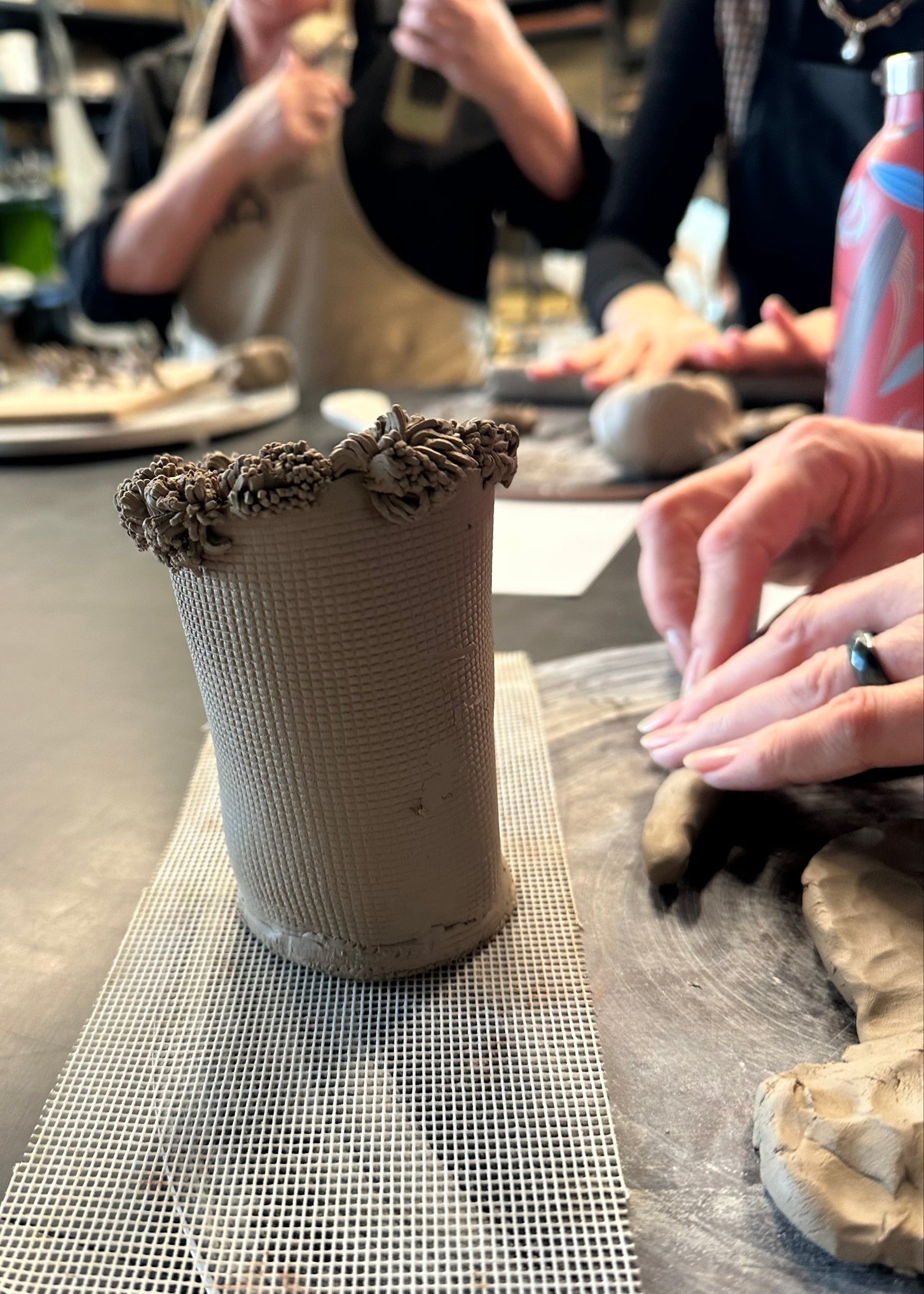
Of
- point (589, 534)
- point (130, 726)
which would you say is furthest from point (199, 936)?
point (589, 534)

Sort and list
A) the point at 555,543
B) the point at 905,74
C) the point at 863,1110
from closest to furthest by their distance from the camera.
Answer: the point at 863,1110
the point at 905,74
the point at 555,543

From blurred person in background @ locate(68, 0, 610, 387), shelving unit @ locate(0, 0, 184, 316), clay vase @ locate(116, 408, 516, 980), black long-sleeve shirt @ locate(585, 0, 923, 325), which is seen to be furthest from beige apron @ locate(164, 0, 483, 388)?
shelving unit @ locate(0, 0, 184, 316)

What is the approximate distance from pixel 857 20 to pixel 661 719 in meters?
0.95

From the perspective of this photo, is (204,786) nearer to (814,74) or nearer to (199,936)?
(199,936)

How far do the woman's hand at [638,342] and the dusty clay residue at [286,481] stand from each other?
0.83 m

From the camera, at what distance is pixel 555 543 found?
870 mm

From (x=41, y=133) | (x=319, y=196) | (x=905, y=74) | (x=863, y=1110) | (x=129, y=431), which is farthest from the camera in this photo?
(x=41, y=133)

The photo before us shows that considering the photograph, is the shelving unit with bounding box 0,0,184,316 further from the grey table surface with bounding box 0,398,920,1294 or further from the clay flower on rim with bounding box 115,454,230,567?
the clay flower on rim with bounding box 115,454,230,567

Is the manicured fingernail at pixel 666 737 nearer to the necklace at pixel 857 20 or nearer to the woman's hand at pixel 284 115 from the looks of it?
the necklace at pixel 857 20

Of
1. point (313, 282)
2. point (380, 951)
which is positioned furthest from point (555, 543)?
point (313, 282)

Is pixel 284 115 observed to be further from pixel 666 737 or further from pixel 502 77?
pixel 666 737

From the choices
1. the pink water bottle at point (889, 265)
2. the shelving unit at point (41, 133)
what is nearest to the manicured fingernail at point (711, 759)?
the pink water bottle at point (889, 265)

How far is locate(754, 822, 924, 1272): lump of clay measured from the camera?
0.26 meters

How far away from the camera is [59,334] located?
372 centimetres
